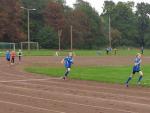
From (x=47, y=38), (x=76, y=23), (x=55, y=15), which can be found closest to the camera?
(x=47, y=38)

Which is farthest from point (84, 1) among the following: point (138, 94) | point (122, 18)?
point (138, 94)

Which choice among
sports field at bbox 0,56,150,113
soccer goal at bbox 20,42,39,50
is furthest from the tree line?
sports field at bbox 0,56,150,113

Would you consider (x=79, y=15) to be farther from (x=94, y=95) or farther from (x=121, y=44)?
(x=94, y=95)

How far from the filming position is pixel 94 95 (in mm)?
18875

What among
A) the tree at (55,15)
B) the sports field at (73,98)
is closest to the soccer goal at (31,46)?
the tree at (55,15)

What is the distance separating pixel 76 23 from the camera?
4400 inches

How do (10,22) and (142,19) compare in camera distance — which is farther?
(142,19)

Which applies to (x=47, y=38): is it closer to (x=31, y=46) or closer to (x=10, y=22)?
(x=10, y=22)

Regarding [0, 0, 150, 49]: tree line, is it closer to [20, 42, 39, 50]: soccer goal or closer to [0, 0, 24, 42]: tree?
[0, 0, 24, 42]: tree

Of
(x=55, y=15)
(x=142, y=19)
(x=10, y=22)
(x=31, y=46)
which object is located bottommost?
(x=31, y=46)

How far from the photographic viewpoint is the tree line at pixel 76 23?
9544 centimetres

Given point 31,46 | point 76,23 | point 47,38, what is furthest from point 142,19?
point 31,46

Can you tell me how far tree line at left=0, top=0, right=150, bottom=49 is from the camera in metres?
95.4

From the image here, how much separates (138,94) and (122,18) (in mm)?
116478
